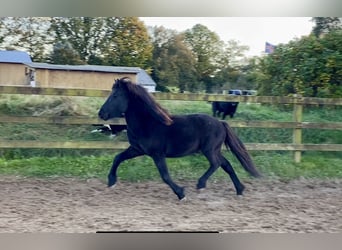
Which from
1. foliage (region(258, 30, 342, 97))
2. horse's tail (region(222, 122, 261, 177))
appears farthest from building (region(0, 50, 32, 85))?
foliage (region(258, 30, 342, 97))

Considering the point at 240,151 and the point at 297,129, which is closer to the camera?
the point at 240,151

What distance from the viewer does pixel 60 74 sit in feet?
10.5

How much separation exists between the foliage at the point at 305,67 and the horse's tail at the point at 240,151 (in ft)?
1.08

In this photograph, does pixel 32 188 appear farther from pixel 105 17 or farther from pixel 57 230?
pixel 105 17

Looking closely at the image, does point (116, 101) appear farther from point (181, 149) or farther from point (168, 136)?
point (181, 149)

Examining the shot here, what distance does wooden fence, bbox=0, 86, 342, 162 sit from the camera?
320cm

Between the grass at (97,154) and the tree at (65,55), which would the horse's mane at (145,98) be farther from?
the tree at (65,55)

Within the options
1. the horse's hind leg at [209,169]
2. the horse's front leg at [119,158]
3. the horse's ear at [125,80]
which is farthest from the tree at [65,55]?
the horse's hind leg at [209,169]

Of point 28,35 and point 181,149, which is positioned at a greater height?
point 28,35

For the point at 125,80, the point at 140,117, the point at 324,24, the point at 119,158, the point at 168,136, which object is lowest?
the point at 119,158

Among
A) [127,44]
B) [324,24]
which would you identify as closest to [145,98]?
[127,44]

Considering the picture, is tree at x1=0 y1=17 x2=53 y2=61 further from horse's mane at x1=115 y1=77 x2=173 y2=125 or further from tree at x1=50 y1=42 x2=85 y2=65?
horse's mane at x1=115 y1=77 x2=173 y2=125

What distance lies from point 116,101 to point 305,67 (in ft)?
3.90

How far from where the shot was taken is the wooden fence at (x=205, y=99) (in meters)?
3.20
